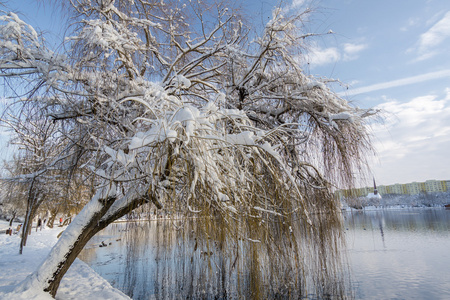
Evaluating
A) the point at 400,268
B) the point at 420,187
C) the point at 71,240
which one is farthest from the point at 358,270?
the point at 420,187

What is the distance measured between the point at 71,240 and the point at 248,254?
2135 mm

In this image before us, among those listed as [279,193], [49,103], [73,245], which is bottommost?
[73,245]

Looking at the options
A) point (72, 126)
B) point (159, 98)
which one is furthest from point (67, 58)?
point (159, 98)

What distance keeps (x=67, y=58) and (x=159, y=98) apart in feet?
4.96

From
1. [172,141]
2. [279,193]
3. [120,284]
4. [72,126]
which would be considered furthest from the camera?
[120,284]

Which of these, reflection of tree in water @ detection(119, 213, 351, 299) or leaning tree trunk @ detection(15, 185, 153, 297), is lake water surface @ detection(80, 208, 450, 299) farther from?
leaning tree trunk @ detection(15, 185, 153, 297)

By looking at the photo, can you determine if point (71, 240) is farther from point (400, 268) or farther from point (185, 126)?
point (400, 268)

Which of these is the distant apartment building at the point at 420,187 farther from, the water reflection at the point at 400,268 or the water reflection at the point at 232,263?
the water reflection at the point at 232,263

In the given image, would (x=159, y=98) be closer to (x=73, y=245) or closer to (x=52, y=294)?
(x=73, y=245)

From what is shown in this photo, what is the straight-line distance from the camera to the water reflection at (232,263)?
1.93 m

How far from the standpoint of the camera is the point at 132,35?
9.84 feet

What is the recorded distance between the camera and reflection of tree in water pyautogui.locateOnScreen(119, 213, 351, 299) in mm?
1884

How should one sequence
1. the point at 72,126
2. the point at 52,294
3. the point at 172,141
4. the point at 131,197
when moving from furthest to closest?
1. the point at 72,126
2. the point at 52,294
3. the point at 131,197
4. the point at 172,141

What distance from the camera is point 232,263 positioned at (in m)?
3.61
